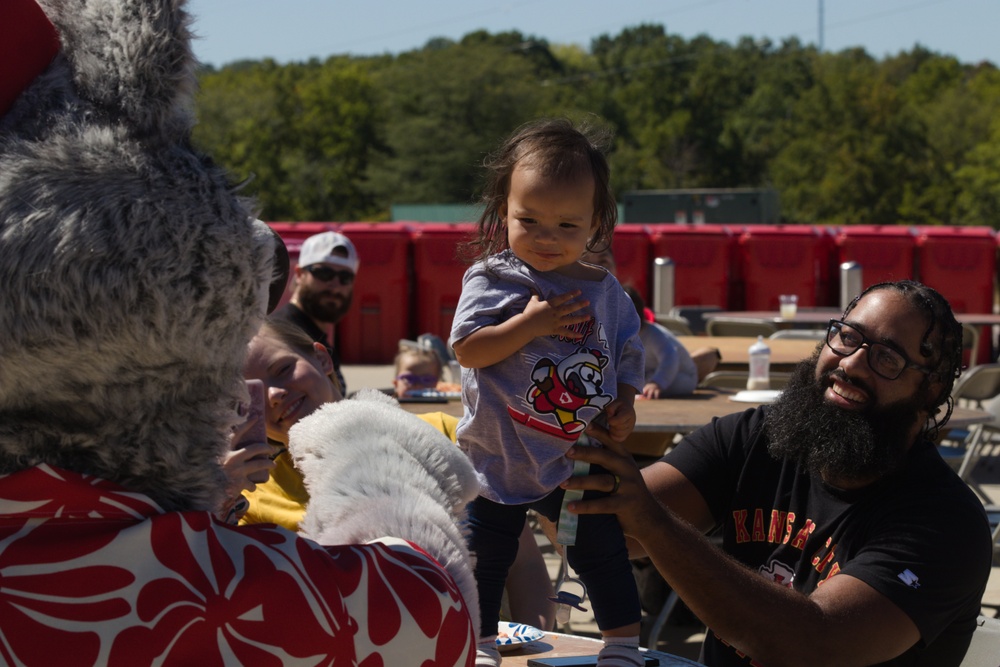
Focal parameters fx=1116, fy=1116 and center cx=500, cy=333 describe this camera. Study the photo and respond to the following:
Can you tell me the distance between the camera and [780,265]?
1568cm

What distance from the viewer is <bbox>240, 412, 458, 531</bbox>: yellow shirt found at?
298cm

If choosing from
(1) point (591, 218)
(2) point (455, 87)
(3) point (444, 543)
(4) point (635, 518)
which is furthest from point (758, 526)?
(2) point (455, 87)

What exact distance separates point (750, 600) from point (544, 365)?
0.64 m

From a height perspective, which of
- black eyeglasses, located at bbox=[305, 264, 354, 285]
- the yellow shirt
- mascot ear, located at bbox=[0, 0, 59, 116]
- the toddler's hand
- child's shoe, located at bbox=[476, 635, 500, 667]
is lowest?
child's shoe, located at bbox=[476, 635, 500, 667]

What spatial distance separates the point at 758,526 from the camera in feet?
8.66

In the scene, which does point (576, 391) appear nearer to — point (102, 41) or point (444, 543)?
point (444, 543)

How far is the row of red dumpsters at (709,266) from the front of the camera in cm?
1511

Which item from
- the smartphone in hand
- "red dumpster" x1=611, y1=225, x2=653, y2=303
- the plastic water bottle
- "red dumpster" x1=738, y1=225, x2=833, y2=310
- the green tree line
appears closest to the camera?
the smartphone in hand

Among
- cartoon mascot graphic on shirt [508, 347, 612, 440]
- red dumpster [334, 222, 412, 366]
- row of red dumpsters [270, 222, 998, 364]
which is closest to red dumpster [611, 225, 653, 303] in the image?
row of red dumpsters [270, 222, 998, 364]

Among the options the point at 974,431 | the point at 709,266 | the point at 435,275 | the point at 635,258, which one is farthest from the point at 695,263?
the point at 974,431

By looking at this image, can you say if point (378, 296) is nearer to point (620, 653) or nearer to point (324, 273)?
point (324, 273)

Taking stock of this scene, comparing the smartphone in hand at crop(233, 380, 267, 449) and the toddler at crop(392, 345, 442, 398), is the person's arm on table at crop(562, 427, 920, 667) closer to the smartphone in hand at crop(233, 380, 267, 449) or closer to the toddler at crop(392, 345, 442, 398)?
the smartphone in hand at crop(233, 380, 267, 449)

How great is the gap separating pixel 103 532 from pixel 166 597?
0.10 meters

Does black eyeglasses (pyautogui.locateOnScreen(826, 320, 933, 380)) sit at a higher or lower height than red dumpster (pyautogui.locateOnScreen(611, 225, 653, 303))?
higher
